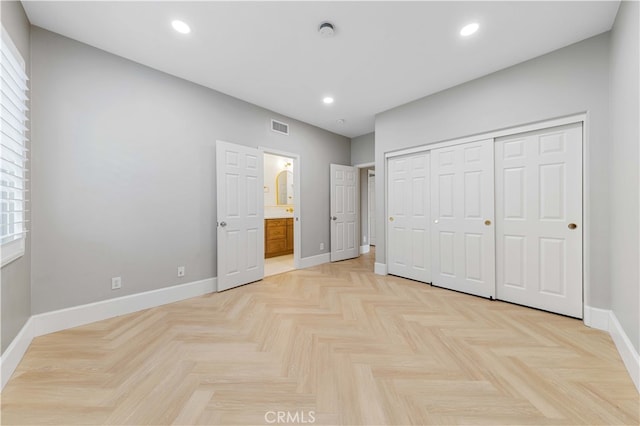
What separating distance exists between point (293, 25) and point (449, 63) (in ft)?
5.80

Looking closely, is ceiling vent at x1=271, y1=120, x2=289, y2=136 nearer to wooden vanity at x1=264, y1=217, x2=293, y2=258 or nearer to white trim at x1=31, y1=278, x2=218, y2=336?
wooden vanity at x1=264, y1=217, x2=293, y2=258

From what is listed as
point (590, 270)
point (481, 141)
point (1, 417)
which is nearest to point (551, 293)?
point (590, 270)

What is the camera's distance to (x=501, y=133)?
9.55 ft

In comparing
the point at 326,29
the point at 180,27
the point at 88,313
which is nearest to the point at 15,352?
the point at 88,313

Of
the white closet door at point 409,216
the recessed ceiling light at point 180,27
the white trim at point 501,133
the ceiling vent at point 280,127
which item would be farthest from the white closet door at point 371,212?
the recessed ceiling light at point 180,27

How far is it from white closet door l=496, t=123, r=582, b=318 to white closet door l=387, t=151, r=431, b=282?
920 millimetres

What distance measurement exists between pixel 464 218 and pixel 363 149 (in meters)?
2.84

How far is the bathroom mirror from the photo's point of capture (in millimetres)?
6445

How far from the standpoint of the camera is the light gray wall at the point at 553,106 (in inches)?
89.4

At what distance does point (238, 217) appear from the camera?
356 centimetres

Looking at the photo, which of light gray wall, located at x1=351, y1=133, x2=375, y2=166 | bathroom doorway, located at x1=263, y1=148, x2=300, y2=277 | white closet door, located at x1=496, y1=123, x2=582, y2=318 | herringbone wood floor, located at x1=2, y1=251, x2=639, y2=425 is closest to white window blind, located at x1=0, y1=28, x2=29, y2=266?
herringbone wood floor, located at x1=2, y1=251, x2=639, y2=425

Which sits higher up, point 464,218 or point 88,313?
point 464,218

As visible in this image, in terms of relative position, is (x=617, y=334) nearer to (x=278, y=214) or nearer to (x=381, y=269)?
(x=381, y=269)
